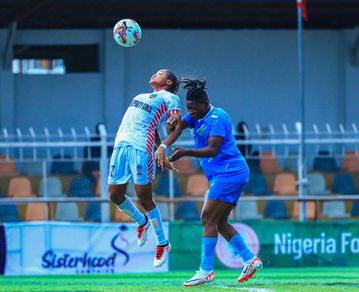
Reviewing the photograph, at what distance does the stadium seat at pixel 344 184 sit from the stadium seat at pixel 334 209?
115 centimetres

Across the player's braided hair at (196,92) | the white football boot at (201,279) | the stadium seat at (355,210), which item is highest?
the player's braided hair at (196,92)

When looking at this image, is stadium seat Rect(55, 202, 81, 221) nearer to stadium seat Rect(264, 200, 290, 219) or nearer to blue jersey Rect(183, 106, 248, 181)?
stadium seat Rect(264, 200, 290, 219)

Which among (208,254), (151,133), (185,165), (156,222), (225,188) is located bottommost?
(208,254)

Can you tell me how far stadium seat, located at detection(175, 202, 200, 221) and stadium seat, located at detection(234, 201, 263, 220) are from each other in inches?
29.2

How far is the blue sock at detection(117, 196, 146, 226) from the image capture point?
39.1ft

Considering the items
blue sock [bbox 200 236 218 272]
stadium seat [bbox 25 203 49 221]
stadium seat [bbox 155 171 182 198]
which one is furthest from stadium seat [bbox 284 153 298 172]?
blue sock [bbox 200 236 218 272]

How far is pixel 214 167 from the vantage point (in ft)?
38.7

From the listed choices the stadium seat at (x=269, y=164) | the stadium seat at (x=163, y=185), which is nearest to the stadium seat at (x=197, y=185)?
the stadium seat at (x=163, y=185)

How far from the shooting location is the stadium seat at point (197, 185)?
68.5ft

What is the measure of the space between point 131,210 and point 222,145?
123 cm

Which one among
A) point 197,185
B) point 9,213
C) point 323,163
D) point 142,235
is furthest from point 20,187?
point 142,235

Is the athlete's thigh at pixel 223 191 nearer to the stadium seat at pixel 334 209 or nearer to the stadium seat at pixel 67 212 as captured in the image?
the stadium seat at pixel 67 212

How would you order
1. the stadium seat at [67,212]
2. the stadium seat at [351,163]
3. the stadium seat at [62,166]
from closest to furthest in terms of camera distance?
the stadium seat at [67,212] < the stadium seat at [62,166] < the stadium seat at [351,163]

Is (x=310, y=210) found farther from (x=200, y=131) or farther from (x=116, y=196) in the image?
→ (x=116, y=196)
